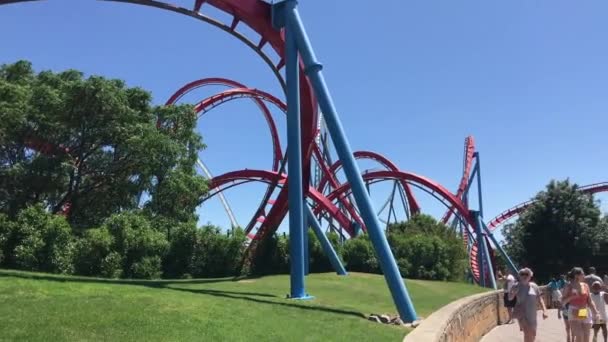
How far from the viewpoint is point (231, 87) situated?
37531mm

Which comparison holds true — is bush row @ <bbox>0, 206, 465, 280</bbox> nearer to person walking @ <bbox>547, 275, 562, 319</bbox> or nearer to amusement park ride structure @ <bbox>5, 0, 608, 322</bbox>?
amusement park ride structure @ <bbox>5, 0, 608, 322</bbox>

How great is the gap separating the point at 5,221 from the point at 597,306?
1968 cm

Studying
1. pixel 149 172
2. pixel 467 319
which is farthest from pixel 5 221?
pixel 467 319

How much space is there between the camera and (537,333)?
43.1 ft

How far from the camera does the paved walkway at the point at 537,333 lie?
40.5 ft

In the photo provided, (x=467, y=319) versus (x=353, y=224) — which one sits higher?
(x=353, y=224)

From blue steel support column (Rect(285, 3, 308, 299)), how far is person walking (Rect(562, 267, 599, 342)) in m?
6.81

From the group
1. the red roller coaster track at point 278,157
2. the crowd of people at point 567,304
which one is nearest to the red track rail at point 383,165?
the red roller coaster track at point 278,157

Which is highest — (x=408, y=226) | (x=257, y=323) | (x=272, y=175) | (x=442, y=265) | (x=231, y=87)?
(x=231, y=87)

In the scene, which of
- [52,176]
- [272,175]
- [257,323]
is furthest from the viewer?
[272,175]

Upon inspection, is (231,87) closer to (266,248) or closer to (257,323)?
(266,248)

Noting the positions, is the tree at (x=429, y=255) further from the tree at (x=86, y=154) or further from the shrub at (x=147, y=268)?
the shrub at (x=147, y=268)

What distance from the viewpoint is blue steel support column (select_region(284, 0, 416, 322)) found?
11672 mm

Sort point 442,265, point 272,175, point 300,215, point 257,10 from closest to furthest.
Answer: point 300,215
point 257,10
point 442,265
point 272,175
